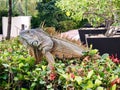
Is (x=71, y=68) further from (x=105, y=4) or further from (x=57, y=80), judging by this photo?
(x=105, y=4)

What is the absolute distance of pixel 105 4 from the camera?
8008 mm

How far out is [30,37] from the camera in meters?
3.80

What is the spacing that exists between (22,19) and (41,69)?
1937 centimetres

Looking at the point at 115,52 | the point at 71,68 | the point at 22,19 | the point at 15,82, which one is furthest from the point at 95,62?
the point at 22,19

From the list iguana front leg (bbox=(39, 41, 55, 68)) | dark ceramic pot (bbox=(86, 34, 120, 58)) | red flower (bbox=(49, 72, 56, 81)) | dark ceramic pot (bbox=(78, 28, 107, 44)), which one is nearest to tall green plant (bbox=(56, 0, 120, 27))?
dark ceramic pot (bbox=(86, 34, 120, 58))

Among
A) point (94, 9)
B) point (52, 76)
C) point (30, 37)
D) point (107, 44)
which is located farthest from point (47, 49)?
point (107, 44)

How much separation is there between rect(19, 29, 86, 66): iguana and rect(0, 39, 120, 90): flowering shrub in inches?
2.8

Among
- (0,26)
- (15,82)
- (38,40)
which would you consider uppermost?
(38,40)

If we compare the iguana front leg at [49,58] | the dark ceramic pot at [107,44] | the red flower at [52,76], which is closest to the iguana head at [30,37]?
the iguana front leg at [49,58]

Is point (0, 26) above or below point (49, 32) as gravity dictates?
below

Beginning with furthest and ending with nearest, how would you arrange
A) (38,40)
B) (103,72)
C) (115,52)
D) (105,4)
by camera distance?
(115,52) → (105,4) → (38,40) → (103,72)

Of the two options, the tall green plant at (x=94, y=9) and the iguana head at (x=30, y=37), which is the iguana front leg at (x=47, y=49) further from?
the tall green plant at (x=94, y=9)

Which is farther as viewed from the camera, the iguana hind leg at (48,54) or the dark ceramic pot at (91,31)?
the dark ceramic pot at (91,31)

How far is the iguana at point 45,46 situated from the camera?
12.5ft
